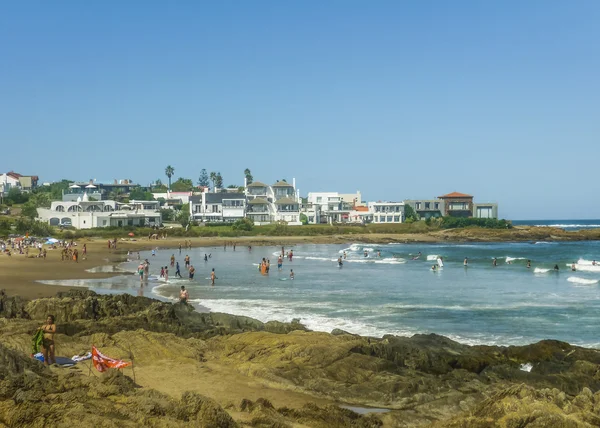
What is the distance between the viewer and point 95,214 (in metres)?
93.7

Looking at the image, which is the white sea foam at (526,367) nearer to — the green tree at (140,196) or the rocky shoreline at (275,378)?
the rocky shoreline at (275,378)

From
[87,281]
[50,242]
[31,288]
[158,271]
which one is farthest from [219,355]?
[50,242]

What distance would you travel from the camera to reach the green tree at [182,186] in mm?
155125

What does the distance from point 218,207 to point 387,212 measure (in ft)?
106

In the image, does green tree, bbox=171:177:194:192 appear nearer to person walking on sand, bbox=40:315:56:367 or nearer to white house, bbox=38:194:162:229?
white house, bbox=38:194:162:229

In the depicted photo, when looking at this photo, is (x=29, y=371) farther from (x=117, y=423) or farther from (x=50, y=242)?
(x=50, y=242)

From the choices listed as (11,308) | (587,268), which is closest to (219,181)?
(587,268)

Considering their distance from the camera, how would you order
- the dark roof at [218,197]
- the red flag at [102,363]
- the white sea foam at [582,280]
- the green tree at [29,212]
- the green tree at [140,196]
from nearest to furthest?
the red flag at [102,363], the white sea foam at [582,280], the green tree at [29,212], the dark roof at [218,197], the green tree at [140,196]

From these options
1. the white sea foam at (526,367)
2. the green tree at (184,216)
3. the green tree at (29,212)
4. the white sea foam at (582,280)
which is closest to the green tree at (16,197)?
the green tree at (29,212)

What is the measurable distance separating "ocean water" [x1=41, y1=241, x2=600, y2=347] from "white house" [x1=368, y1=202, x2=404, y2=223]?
194 ft

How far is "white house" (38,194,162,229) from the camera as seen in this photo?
93.8 metres

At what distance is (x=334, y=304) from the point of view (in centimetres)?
3002

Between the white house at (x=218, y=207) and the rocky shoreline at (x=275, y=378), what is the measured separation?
86270mm

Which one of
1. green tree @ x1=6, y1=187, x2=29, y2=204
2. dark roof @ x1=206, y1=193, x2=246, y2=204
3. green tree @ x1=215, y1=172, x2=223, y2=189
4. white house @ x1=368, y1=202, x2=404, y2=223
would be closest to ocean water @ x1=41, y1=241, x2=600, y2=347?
dark roof @ x1=206, y1=193, x2=246, y2=204
